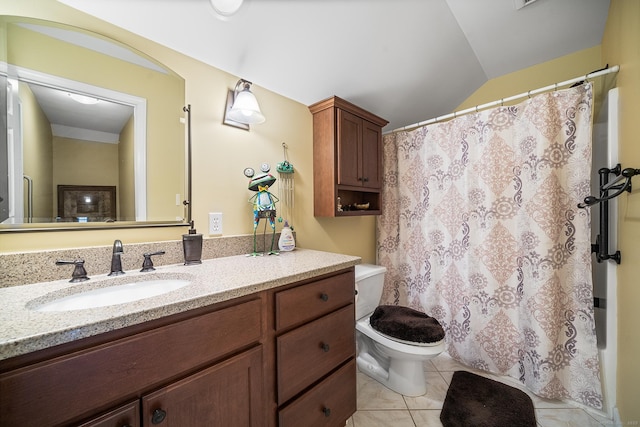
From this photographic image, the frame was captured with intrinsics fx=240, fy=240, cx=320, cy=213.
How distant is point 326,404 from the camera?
1.08 m

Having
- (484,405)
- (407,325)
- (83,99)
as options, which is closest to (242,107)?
(83,99)

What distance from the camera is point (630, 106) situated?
3.65 feet

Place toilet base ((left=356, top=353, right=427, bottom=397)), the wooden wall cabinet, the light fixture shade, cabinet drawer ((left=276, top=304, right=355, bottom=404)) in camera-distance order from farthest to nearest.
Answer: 1. the wooden wall cabinet
2. toilet base ((left=356, top=353, right=427, bottom=397))
3. the light fixture shade
4. cabinet drawer ((left=276, top=304, right=355, bottom=404))

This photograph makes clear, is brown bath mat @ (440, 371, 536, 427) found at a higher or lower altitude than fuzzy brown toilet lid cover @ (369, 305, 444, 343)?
lower

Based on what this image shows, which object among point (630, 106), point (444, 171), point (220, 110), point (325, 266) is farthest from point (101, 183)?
point (630, 106)

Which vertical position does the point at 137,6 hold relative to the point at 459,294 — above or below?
above

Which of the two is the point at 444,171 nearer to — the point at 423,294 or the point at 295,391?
the point at 423,294

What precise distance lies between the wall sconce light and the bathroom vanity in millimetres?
791

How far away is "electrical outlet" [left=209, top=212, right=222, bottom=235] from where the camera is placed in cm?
130

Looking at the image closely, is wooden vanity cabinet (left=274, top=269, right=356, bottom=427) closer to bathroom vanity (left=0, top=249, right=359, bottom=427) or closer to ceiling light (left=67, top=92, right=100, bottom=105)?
bathroom vanity (left=0, top=249, right=359, bottom=427)

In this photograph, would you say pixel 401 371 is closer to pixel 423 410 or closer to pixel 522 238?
pixel 423 410

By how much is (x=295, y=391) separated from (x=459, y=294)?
1442 millimetres

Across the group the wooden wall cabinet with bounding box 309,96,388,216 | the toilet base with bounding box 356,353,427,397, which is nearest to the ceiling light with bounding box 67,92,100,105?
the wooden wall cabinet with bounding box 309,96,388,216

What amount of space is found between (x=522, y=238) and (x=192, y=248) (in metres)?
1.97
